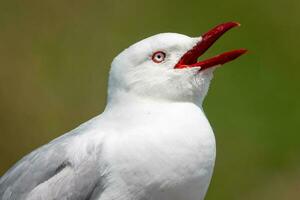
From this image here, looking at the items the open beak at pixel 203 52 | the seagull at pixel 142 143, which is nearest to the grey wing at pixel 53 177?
the seagull at pixel 142 143

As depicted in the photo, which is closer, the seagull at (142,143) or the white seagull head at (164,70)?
the seagull at (142,143)

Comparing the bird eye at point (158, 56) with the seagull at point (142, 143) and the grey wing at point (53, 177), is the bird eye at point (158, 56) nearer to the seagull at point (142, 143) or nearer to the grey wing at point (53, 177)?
the seagull at point (142, 143)

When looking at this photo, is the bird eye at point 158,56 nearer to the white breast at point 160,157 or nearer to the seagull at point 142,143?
the seagull at point 142,143

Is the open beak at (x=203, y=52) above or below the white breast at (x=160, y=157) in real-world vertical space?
above

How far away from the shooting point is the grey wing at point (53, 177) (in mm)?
3000

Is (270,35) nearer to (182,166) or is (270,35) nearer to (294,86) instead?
(294,86)

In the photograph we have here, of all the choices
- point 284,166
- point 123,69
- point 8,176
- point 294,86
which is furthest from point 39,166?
point 294,86

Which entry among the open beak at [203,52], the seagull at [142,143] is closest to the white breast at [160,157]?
the seagull at [142,143]

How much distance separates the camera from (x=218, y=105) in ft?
19.4

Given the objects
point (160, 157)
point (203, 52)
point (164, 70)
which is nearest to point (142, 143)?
point (160, 157)

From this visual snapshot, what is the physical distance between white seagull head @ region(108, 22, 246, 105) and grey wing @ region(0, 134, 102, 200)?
247 mm

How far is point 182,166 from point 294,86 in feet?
11.2

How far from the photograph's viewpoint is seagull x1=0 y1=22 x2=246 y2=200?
9.59 ft

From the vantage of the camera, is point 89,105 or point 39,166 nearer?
point 39,166
